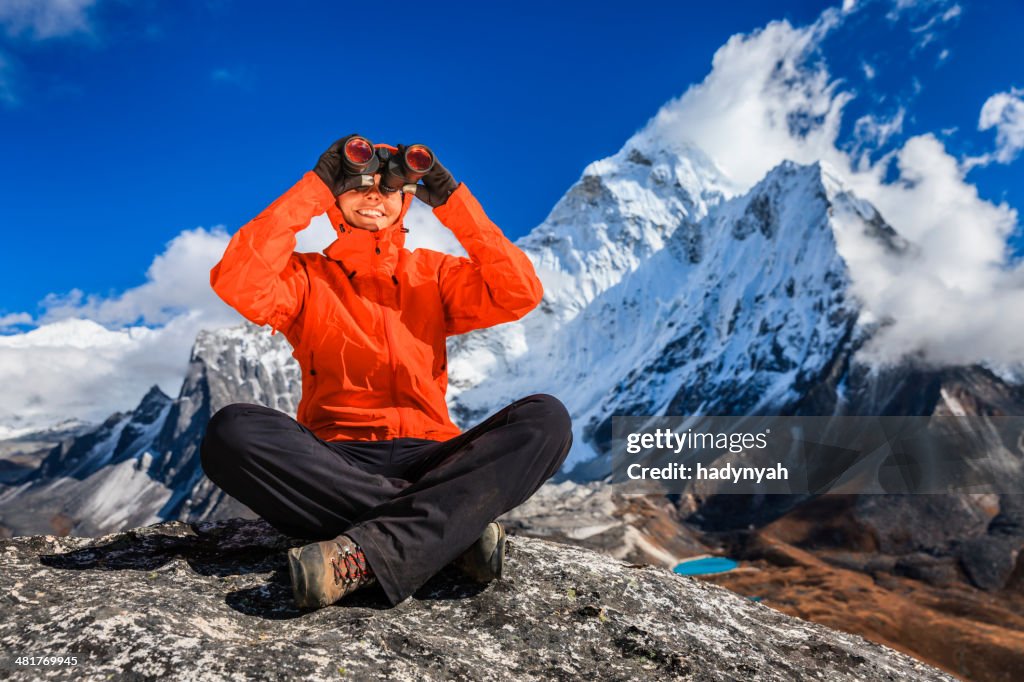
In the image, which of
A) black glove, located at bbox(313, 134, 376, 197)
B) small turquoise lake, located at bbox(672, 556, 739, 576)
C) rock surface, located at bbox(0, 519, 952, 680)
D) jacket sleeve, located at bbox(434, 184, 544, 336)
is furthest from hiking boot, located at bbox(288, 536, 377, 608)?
small turquoise lake, located at bbox(672, 556, 739, 576)

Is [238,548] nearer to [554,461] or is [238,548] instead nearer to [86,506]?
[554,461]

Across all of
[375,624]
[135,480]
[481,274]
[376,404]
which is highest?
[135,480]

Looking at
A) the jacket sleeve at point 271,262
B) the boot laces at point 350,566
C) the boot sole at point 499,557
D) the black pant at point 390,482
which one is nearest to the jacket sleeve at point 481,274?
the jacket sleeve at point 271,262

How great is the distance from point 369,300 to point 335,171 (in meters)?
0.81

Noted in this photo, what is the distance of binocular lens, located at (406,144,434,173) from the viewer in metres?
4.33

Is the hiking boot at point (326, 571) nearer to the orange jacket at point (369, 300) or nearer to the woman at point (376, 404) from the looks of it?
the woman at point (376, 404)

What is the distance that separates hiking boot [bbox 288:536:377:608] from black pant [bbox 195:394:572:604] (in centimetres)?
7

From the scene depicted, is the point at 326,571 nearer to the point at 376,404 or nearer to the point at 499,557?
the point at 499,557

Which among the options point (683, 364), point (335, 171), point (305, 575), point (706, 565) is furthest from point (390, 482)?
point (683, 364)

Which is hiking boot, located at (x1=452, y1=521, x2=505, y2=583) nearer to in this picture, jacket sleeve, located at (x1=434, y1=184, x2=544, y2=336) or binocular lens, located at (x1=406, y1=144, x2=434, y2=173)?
jacket sleeve, located at (x1=434, y1=184, x2=544, y2=336)

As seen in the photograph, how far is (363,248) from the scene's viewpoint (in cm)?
459

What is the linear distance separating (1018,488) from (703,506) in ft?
102

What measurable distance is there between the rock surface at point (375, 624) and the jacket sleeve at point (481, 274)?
151 centimetres

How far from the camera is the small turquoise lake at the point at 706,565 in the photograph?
61000 mm
